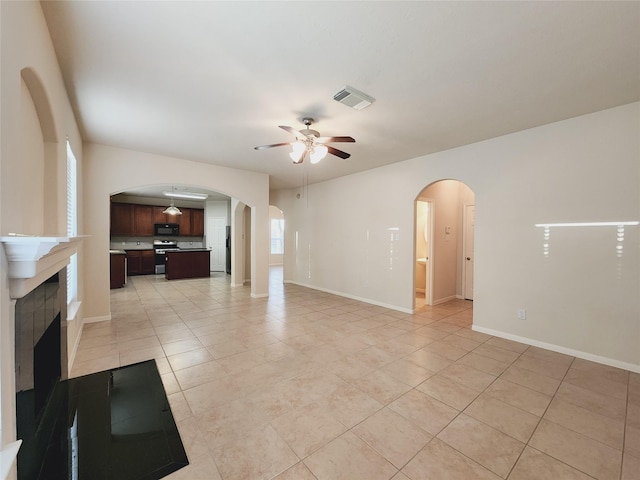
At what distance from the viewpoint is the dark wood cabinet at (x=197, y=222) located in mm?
10047

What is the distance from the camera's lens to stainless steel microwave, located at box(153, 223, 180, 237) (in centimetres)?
931

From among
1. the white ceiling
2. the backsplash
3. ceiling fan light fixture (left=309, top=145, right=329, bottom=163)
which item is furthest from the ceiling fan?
the backsplash

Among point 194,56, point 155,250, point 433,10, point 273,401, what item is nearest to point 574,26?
point 433,10

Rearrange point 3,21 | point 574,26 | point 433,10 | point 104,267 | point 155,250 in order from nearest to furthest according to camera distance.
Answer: point 3,21 < point 433,10 < point 574,26 < point 104,267 < point 155,250

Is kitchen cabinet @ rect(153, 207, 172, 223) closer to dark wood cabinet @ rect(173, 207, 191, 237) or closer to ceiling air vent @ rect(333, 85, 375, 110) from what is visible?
dark wood cabinet @ rect(173, 207, 191, 237)

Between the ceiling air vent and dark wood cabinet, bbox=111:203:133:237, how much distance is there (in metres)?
8.96

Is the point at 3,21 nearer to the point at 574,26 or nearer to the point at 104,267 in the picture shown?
the point at 574,26

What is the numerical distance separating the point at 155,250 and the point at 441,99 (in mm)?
9646

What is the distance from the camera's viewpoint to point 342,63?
85.1 inches

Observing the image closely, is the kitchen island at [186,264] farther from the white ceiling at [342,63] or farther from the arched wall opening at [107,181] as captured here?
the white ceiling at [342,63]

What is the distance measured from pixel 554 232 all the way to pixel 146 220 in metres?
10.7

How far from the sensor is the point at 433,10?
1.67 meters

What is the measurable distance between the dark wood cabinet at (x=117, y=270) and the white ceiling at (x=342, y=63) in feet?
14.7

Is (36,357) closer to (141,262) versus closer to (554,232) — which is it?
(554,232)
